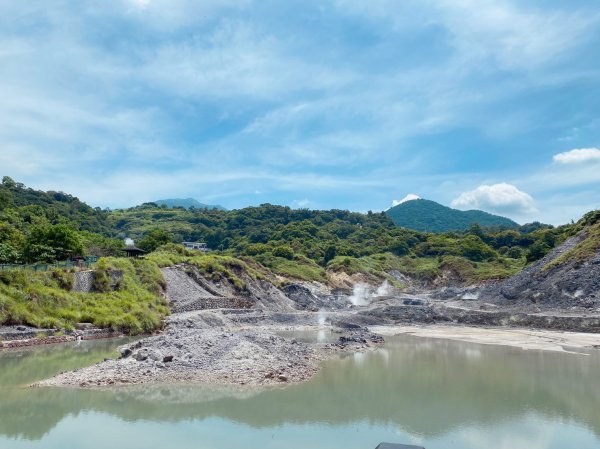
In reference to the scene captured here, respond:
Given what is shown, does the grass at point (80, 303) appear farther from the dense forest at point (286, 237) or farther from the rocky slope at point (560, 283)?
the rocky slope at point (560, 283)

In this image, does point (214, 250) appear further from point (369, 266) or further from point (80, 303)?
point (80, 303)

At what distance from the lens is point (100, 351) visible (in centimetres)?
2648

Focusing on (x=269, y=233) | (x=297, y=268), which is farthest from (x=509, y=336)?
(x=269, y=233)

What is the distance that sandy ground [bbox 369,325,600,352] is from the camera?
3441cm

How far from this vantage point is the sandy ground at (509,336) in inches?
1355

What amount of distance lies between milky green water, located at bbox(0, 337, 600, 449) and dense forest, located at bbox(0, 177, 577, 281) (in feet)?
111

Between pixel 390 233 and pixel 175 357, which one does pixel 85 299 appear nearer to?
pixel 175 357

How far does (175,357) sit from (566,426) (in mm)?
15462

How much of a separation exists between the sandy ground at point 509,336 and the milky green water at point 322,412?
38.4ft

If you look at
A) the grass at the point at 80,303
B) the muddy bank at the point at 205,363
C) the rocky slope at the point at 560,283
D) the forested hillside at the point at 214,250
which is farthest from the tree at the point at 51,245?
the rocky slope at the point at 560,283

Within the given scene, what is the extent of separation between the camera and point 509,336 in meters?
40.0

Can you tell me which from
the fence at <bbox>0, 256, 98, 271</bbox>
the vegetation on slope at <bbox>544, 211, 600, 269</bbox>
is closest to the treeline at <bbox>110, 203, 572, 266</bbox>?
the vegetation on slope at <bbox>544, 211, 600, 269</bbox>

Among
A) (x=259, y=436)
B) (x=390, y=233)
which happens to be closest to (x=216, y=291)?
(x=259, y=436)

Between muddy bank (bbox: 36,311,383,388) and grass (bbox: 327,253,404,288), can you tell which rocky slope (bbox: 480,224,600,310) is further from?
grass (bbox: 327,253,404,288)
